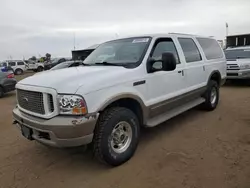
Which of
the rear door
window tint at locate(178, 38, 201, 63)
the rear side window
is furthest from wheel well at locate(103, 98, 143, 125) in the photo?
the rear side window

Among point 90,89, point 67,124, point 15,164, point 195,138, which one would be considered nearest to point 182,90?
point 195,138

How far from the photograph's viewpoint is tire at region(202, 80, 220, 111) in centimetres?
611

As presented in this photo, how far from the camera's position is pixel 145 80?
393cm

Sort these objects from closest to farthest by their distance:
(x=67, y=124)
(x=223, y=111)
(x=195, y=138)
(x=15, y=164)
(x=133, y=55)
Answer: (x=67, y=124)
(x=15, y=164)
(x=133, y=55)
(x=195, y=138)
(x=223, y=111)

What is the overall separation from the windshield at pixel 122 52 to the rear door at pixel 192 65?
1.18 m

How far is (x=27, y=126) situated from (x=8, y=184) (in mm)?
802

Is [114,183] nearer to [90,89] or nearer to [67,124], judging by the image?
[67,124]

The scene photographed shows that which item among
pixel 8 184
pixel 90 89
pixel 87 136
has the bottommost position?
pixel 8 184

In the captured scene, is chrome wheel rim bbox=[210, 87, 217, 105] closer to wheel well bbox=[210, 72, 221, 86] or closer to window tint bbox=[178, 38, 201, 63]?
wheel well bbox=[210, 72, 221, 86]

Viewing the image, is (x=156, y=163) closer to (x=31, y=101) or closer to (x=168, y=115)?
(x=168, y=115)

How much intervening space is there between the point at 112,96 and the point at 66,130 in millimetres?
774

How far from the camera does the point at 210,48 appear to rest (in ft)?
20.9

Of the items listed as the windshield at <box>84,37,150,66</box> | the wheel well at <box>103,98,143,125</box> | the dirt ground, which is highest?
the windshield at <box>84,37,150,66</box>

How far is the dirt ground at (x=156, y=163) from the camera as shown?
3.17 metres
